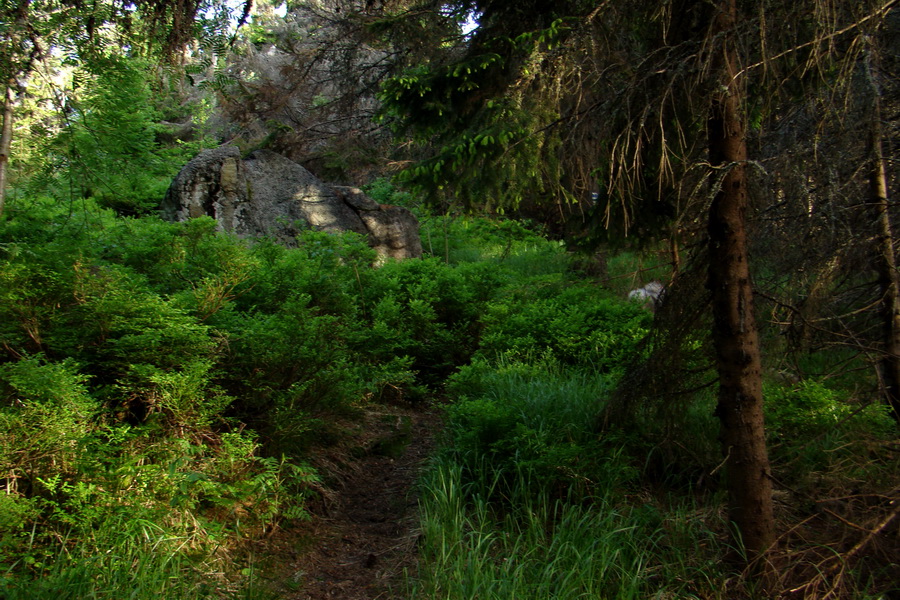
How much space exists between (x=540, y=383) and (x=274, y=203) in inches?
274

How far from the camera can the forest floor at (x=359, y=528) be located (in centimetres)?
357

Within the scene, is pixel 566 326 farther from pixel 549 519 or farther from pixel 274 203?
pixel 274 203

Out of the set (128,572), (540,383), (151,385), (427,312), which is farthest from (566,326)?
(128,572)

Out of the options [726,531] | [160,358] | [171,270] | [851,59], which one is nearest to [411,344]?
[171,270]

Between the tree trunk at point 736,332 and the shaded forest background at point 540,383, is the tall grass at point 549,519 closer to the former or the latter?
the shaded forest background at point 540,383

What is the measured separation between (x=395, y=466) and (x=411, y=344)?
180 cm

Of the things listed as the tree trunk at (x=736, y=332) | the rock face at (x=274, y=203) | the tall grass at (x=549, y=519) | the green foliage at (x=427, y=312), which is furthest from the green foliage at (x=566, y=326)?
the rock face at (x=274, y=203)

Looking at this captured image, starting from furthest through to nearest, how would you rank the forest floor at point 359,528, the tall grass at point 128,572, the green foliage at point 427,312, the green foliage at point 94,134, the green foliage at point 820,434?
the green foliage at point 427,312
the green foliage at point 820,434
the forest floor at point 359,528
the green foliage at point 94,134
the tall grass at point 128,572

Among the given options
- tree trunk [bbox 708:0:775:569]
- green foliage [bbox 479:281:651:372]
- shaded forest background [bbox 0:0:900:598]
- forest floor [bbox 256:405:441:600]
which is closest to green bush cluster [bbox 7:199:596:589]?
shaded forest background [bbox 0:0:900:598]

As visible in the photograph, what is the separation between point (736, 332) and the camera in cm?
328

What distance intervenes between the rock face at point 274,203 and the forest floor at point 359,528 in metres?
5.05

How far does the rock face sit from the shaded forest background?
15.9 ft

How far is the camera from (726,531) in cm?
353

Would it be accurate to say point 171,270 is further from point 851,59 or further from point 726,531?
point 851,59
